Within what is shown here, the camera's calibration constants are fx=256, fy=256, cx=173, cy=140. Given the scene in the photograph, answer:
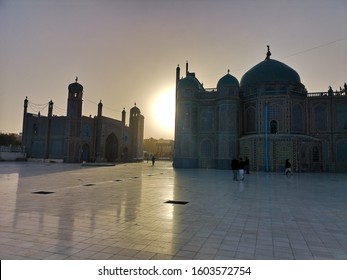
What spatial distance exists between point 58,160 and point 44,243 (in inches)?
1801

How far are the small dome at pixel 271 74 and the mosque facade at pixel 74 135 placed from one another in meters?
29.6

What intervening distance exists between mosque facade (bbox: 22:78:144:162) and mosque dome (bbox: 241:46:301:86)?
2959 centimetres

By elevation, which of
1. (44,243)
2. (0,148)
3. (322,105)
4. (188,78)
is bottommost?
(44,243)

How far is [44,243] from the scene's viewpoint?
14.6 feet

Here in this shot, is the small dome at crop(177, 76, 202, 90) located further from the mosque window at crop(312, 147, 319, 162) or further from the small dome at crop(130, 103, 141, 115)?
the small dome at crop(130, 103, 141, 115)

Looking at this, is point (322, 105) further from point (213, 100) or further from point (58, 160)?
point (58, 160)

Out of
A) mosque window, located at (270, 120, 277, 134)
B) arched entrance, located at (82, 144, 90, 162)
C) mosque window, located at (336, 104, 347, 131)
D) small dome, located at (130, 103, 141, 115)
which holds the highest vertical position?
small dome, located at (130, 103, 141, 115)

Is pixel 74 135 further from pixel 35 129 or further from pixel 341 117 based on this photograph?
pixel 341 117

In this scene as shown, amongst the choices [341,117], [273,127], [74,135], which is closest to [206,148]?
[273,127]

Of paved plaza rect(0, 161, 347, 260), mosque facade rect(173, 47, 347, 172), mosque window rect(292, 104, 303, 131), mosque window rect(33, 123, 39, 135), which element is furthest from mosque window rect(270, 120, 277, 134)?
mosque window rect(33, 123, 39, 135)

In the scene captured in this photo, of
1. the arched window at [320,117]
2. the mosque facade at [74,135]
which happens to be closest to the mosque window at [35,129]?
the mosque facade at [74,135]

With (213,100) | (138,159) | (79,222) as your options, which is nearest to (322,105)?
(213,100)

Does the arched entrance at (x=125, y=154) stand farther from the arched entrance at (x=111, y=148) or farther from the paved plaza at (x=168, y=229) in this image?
the paved plaza at (x=168, y=229)

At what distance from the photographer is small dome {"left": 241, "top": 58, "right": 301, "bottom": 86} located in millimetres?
35625
